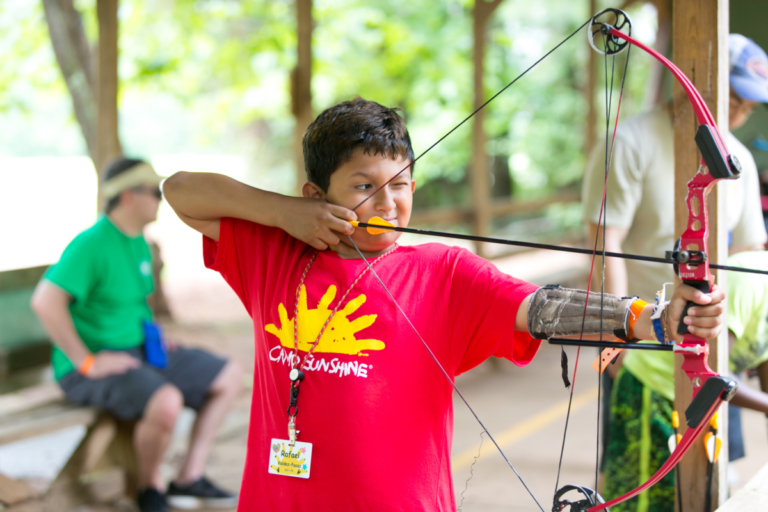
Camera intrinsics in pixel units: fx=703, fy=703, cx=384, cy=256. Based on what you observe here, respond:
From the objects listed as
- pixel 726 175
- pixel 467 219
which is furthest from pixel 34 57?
pixel 726 175

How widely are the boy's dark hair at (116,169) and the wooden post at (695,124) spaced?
244 centimetres

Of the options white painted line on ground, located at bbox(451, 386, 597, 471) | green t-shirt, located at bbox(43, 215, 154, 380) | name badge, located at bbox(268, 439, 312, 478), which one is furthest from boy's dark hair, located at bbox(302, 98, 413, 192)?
white painted line on ground, located at bbox(451, 386, 597, 471)

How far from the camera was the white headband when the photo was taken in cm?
318

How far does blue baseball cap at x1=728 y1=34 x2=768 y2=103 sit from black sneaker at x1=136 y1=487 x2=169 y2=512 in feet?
8.69

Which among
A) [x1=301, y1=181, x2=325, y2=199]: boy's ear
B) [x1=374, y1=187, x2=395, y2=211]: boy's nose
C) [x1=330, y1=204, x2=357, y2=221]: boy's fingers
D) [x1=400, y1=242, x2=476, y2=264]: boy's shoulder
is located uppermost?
[x1=301, y1=181, x2=325, y2=199]: boy's ear

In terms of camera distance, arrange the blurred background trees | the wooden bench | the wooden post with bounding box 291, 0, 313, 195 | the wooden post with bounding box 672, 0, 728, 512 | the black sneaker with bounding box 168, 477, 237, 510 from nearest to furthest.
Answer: the wooden post with bounding box 672, 0, 728, 512
the wooden bench
the black sneaker with bounding box 168, 477, 237, 510
the wooden post with bounding box 291, 0, 313, 195
the blurred background trees

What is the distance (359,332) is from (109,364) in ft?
6.68

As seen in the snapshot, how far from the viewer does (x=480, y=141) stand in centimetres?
570

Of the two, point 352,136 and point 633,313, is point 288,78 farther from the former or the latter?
point 633,313

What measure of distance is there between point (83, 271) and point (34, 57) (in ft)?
16.7

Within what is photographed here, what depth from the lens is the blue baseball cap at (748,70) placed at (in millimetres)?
1944

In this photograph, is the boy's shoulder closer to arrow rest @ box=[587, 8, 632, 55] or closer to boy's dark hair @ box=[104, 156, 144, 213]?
arrow rest @ box=[587, 8, 632, 55]

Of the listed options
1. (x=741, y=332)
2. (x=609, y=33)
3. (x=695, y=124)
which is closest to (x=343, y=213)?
(x=609, y=33)

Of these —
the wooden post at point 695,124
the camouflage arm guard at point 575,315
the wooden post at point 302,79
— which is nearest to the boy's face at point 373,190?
the camouflage arm guard at point 575,315
